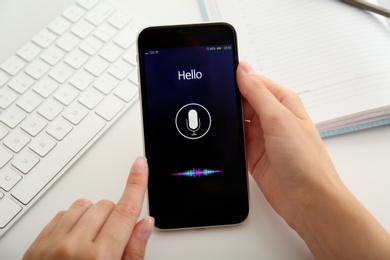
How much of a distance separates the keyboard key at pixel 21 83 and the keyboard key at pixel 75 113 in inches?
3.0

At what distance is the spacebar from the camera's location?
520mm

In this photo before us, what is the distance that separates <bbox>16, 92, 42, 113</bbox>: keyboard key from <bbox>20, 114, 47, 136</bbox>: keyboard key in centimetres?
1

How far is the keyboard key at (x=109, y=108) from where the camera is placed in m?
0.57

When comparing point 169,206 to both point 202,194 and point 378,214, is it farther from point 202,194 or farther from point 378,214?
point 378,214

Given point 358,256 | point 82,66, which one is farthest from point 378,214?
point 82,66

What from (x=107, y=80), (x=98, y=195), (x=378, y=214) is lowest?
(x=378, y=214)

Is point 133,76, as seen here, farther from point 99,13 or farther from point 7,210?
point 7,210

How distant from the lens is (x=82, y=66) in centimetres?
59

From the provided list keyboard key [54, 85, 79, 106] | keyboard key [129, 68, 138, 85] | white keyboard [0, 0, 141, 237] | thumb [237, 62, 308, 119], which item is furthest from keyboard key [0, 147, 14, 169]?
thumb [237, 62, 308, 119]

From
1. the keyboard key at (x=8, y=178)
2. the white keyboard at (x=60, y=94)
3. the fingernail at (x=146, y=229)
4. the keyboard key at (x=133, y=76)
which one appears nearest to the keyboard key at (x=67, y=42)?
the white keyboard at (x=60, y=94)

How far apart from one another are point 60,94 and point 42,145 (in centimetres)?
8

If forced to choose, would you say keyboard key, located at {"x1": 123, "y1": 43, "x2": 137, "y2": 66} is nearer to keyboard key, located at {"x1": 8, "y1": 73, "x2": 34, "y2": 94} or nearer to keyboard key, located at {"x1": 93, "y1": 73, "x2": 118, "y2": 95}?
keyboard key, located at {"x1": 93, "y1": 73, "x2": 118, "y2": 95}

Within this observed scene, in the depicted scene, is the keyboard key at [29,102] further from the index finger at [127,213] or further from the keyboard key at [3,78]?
the index finger at [127,213]

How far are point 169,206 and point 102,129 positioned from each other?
16cm
